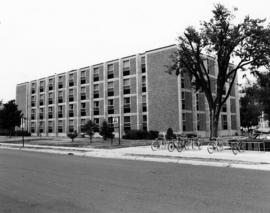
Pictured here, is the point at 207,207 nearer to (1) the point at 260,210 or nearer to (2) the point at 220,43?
(1) the point at 260,210

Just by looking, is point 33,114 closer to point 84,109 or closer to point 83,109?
point 83,109

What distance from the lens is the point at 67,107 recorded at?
57625 mm

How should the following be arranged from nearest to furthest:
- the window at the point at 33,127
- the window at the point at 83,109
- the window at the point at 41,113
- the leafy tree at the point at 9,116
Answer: the leafy tree at the point at 9,116 < the window at the point at 83,109 < the window at the point at 41,113 < the window at the point at 33,127

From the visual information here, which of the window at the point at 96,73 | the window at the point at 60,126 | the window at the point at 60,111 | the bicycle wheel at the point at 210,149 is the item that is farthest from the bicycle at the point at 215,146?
the window at the point at 60,111

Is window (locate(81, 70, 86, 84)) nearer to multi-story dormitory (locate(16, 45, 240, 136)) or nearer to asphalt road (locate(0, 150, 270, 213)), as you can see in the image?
multi-story dormitory (locate(16, 45, 240, 136))

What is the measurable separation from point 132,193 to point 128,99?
134 feet

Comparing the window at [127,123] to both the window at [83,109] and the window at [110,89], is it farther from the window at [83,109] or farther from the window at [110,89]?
the window at [83,109]

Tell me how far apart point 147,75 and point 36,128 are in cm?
3126

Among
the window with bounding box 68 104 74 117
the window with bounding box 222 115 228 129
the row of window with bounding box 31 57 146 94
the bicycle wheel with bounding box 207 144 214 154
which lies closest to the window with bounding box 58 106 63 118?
the window with bounding box 68 104 74 117

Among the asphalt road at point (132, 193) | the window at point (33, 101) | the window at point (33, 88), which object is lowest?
the asphalt road at point (132, 193)

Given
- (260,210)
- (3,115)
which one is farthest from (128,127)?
(260,210)

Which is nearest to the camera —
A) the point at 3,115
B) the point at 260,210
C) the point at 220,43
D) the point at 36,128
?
the point at 260,210

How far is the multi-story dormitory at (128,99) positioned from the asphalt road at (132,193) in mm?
28255

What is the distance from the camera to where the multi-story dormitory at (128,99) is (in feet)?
141
